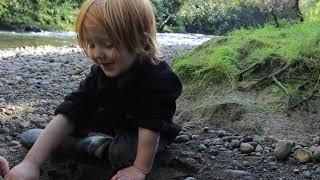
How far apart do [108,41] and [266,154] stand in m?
1.08

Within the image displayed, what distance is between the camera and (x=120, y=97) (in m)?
1.93

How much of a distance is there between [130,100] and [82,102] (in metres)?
0.24

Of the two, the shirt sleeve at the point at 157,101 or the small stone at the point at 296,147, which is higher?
the shirt sleeve at the point at 157,101

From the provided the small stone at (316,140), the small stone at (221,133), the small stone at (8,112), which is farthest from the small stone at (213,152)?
the small stone at (8,112)

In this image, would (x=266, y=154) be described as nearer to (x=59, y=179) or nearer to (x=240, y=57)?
(x=59, y=179)

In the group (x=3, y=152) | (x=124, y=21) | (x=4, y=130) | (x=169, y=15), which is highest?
(x=124, y=21)

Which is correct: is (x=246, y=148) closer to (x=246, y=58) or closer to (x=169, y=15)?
(x=246, y=58)

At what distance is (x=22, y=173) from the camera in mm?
1760

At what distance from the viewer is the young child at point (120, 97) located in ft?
5.61

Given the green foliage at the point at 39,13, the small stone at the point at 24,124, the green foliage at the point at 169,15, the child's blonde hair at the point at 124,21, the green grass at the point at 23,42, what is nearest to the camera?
the child's blonde hair at the point at 124,21

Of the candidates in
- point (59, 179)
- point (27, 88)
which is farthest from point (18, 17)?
point (59, 179)

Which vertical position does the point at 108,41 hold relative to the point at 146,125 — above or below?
above

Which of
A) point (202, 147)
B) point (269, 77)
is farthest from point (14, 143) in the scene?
point (269, 77)

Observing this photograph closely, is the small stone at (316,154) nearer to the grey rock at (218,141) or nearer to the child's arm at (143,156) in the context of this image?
the grey rock at (218,141)
